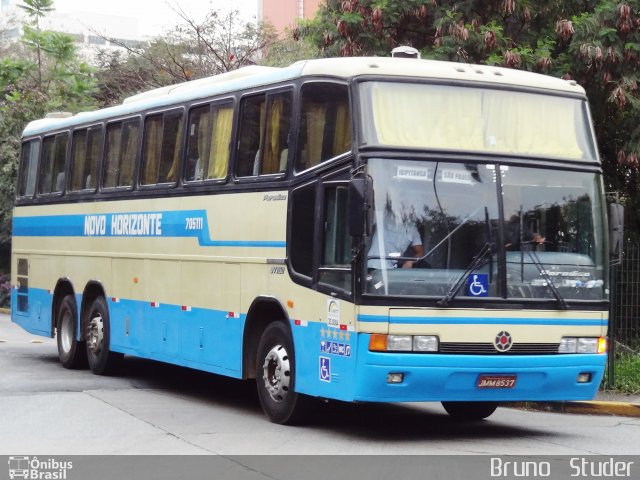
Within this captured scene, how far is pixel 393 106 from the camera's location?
11.2 m

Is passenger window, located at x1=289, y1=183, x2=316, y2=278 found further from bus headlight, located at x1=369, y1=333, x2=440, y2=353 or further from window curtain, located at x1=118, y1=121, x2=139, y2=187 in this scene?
window curtain, located at x1=118, y1=121, x2=139, y2=187

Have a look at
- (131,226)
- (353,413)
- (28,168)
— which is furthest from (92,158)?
(353,413)

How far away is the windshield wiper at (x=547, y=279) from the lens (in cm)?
1124

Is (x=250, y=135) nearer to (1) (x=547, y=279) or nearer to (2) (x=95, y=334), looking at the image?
(1) (x=547, y=279)

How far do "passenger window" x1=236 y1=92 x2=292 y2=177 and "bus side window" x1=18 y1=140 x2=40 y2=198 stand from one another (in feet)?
24.7

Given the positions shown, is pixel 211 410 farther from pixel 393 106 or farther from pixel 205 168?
pixel 393 106

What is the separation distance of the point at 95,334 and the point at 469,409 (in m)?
6.12

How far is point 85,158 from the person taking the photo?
59.1 ft

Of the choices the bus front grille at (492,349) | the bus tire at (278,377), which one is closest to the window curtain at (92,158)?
the bus tire at (278,377)

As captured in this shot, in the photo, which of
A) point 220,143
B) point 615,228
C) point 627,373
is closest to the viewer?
point 615,228

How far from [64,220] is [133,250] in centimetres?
280

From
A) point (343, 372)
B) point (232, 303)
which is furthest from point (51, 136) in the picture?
point (343, 372)

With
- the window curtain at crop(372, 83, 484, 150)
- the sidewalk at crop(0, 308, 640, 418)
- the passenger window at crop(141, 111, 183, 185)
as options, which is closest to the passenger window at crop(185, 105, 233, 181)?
the passenger window at crop(141, 111, 183, 185)
